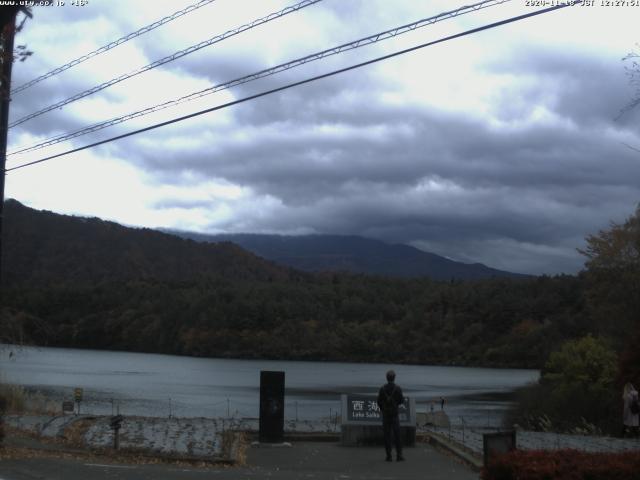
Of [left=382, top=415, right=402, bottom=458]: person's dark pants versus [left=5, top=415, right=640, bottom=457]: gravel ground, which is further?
[left=5, top=415, right=640, bottom=457]: gravel ground

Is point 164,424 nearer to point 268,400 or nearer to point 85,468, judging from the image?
point 268,400

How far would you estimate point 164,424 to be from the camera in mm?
20688

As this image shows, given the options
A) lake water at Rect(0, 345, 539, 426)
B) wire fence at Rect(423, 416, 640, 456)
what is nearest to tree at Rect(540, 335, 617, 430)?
lake water at Rect(0, 345, 539, 426)

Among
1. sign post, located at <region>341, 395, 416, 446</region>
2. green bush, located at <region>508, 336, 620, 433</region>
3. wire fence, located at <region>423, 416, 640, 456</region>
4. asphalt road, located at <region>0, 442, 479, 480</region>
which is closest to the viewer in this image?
asphalt road, located at <region>0, 442, 479, 480</region>

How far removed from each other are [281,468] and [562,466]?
6707mm

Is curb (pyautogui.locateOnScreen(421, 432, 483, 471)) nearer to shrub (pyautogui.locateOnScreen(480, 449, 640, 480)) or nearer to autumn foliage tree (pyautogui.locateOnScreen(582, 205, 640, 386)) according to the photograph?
shrub (pyautogui.locateOnScreen(480, 449, 640, 480))

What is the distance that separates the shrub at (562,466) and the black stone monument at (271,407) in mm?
8035

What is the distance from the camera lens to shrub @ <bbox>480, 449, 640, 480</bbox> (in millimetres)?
9148

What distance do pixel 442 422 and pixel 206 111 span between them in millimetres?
17455

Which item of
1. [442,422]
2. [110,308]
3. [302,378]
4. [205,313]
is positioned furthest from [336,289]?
[442,422]

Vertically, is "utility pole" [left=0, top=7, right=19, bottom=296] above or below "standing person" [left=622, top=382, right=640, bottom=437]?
above

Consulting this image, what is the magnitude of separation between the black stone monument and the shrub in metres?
8.03

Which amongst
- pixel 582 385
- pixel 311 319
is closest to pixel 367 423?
pixel 582 385

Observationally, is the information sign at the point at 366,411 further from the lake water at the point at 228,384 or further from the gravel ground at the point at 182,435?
the lake water at the point at 228,384
